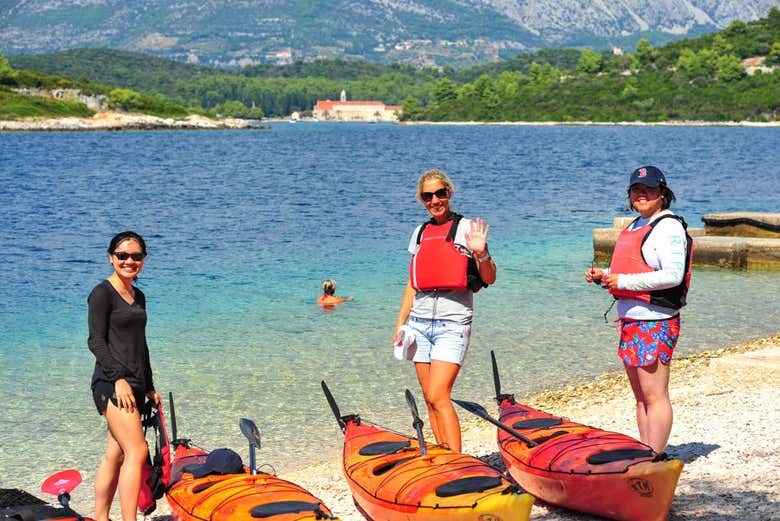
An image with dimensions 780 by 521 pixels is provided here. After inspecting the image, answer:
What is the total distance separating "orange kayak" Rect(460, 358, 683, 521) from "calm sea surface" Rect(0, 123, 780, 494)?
3.44 meters

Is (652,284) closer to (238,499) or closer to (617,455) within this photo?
(617,455)

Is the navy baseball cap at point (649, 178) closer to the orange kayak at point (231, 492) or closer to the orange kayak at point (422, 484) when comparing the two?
the orange kayak at point (422, 484)

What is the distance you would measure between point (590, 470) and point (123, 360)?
3406mm

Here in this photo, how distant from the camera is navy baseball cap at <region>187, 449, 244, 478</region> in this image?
696cm

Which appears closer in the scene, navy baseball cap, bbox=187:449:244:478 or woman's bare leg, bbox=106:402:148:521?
woman's bare leg, bbox=106:402:148:521

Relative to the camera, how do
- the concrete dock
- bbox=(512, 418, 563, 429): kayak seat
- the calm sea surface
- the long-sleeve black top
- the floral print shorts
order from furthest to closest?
the concrete dock
the calm sea surface
bbox=(512, 418, 563, 429): kayak seat
the floral print shorts
the long-sleeve black top

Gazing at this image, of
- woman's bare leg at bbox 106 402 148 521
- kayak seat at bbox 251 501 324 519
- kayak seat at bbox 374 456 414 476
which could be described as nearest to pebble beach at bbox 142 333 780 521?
kayak seat at bbox 374 456 414 476

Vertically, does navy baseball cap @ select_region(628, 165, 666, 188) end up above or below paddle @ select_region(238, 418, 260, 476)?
above

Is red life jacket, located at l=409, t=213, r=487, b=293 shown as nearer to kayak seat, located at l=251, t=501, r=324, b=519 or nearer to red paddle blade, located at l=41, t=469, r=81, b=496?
kayak seat, located at l=251, t=501, r=324, b=519

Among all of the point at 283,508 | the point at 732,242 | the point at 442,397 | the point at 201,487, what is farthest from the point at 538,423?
the point at 732,242

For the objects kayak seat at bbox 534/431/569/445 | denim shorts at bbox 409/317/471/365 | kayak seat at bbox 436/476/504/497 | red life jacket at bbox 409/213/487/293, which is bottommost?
kayak seat at bbox 534/431/569/445

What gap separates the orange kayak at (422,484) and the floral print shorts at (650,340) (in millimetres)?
1311

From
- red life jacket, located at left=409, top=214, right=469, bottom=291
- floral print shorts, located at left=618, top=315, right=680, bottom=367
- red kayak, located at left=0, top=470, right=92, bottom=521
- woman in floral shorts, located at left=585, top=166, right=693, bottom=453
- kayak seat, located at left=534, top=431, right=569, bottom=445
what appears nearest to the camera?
red kayak, located at left=0, top=470, right=92, bottom=521

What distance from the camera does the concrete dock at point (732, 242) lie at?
23.7m
